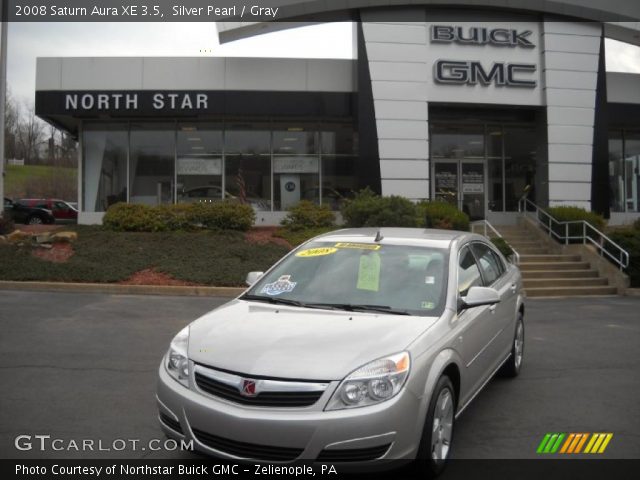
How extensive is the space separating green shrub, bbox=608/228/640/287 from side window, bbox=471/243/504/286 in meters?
9.59

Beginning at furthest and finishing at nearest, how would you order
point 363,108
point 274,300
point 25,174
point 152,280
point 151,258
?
point 25,174 → point 363,108 → point 151,258 → point 152,280 → point 274,300

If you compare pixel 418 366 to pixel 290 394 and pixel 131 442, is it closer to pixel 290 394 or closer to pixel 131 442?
pixel 290 394

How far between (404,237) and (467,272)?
2.01 ft

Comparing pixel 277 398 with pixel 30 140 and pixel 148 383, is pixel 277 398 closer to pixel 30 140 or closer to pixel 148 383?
pixel 148 383

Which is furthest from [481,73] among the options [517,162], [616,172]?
[616,172]

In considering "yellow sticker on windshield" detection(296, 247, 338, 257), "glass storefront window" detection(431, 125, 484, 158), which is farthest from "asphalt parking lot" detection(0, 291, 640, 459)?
"glass storefront window" detection(431, 125, 484, 158)

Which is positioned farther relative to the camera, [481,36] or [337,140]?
[337,140]

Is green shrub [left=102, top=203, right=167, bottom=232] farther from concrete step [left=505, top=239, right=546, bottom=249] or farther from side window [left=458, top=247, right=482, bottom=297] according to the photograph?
side window [left=458, top=247, right=482, bottom=297]

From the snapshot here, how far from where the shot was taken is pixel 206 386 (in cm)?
350

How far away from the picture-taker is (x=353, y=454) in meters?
3.22

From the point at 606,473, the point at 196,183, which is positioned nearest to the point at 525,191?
the point at 196,183

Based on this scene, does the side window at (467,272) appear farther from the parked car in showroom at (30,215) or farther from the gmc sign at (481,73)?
the parked car in showroom at (30,215)

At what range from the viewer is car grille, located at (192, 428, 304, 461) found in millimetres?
3207

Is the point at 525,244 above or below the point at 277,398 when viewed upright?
above
